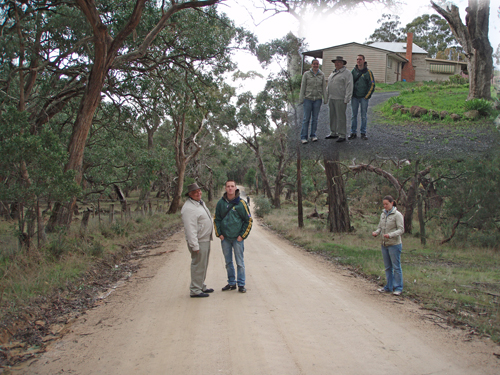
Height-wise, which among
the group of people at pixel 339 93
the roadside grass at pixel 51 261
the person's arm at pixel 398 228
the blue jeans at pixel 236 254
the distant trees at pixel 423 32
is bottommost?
the roadside grass at pixel 51 261

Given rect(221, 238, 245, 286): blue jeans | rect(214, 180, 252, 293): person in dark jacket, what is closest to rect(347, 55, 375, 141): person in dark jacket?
rect(214, 180, 252, 293): person in dark jacket

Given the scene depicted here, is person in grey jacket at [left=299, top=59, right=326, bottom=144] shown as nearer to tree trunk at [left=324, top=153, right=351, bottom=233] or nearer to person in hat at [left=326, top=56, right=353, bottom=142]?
person in hat at [left=326, top=56, right=353, bottom=142]

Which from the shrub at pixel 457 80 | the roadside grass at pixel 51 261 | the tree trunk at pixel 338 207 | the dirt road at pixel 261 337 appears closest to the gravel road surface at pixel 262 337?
the dirt road at pixel 261 337

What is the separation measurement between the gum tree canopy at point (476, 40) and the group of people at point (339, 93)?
1.15 meters

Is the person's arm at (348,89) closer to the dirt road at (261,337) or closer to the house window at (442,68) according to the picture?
the house window at (442,68)

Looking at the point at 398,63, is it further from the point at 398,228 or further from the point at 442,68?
the point at 398,228

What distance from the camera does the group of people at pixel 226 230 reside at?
274 inches

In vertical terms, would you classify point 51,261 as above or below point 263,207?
above

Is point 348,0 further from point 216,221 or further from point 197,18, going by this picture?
point 197,18

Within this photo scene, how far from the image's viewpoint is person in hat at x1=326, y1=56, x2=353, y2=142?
5.76 m

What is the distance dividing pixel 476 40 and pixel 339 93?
179 centimetres

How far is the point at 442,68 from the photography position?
226 inches

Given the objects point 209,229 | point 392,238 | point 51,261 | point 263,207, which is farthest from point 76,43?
point 263,207

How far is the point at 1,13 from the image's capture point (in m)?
12.7
